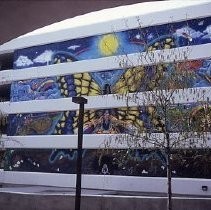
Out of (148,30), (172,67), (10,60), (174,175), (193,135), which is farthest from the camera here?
(10,60)

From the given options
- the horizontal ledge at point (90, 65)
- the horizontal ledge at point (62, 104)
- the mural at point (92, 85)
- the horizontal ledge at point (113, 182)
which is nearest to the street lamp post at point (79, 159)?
the mural at point (92, 85)

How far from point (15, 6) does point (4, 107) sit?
82.1 feet

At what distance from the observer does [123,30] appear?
2297cm

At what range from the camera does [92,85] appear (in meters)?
23.6

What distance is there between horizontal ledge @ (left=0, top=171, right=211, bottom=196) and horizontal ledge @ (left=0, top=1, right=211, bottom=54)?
846 centimetres

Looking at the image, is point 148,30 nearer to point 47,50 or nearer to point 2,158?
point 47,50

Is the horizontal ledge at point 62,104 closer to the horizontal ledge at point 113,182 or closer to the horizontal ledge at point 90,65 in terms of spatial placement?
the horizontal ledge at point 90,65

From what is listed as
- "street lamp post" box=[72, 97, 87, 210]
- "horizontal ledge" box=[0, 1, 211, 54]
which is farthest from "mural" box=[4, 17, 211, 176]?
"street lamp post" box=[72, 97, 87, 210]

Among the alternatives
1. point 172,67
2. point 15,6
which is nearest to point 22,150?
point 172,67

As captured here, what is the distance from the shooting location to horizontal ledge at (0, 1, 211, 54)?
20781 mm

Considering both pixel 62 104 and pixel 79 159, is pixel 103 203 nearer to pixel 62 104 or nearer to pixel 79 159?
pixel 79 159

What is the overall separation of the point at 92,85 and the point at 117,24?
3.99 m

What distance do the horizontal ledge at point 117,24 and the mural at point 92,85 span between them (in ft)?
0.99

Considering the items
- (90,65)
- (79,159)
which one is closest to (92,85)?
(90,65)
